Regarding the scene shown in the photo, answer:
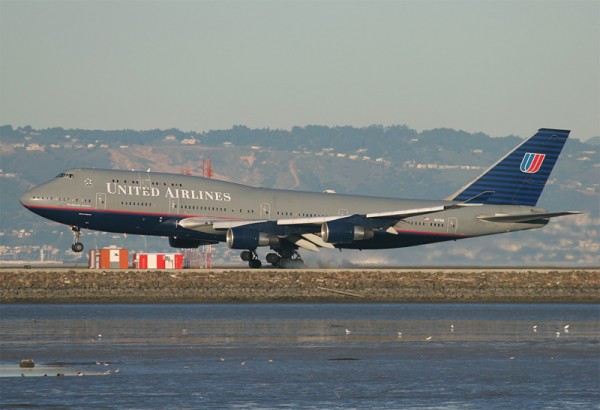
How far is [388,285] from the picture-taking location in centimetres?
6594

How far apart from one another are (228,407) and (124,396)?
9.35 feet

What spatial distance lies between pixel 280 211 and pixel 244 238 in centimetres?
515

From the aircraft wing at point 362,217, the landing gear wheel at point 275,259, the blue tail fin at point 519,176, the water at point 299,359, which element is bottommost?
the water at point 299,359

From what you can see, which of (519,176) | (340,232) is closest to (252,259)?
(340,232)

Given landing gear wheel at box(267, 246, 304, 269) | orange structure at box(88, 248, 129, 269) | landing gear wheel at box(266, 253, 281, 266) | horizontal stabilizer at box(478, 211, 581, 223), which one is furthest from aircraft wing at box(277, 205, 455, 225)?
orange structure at box(88, 248, 129, 269)

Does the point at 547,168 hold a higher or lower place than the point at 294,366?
higher

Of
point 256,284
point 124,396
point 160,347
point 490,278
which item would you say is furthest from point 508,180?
point 124,396

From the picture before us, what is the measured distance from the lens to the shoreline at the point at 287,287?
205ft

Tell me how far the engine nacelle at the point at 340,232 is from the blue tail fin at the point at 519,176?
34.9 feet

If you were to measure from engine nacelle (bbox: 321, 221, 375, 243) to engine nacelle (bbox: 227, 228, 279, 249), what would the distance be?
3524 millimetres

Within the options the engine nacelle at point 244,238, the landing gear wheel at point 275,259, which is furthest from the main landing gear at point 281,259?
the engine nacelle at point 244,238

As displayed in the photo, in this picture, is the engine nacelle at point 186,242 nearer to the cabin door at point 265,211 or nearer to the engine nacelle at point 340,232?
the cabin door at point 265,211

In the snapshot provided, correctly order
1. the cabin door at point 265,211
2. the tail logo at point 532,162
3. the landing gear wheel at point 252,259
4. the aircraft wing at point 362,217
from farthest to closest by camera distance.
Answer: the tail logo at point 532,162 → the landing gear wheel at point 252,259 → the cabin door at point 265,211 → the aircraft wing at point 362,217

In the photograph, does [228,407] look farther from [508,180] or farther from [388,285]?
[508,180]
